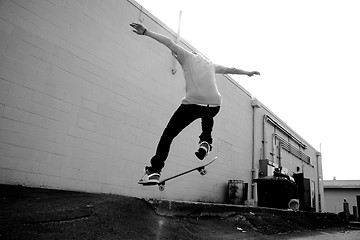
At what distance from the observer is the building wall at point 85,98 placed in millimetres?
4344

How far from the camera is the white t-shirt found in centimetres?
385

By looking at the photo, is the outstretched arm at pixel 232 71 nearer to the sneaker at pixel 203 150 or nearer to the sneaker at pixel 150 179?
the sneaker at pixel 203 150

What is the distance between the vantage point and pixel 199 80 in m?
3.91

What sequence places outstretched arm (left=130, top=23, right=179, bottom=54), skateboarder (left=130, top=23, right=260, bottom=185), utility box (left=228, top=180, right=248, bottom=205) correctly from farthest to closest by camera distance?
1. utility box (left=228, top=180, right=248, bottom=205)
2. skateboarder (left=130, top=23, right=260, bottom=185)
3. outstretched arm (left=130, top=23, right=179, bottom=54)

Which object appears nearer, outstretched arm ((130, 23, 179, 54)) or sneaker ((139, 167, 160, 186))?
outstretched arm ((130, 23, 179, 54))

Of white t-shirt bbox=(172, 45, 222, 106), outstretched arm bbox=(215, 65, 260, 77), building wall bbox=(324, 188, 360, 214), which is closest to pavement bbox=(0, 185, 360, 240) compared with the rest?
white t-shirt bbox=(172, 45, 222, 106)

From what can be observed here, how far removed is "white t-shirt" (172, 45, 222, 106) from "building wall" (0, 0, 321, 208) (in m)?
2.17

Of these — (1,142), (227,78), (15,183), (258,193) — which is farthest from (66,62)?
(258,193)

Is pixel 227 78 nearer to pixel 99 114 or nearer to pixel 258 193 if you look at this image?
pixel 258 193

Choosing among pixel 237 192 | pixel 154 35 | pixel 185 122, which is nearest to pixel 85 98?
pixel 154 35

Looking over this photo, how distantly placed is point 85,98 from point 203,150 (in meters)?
2.66

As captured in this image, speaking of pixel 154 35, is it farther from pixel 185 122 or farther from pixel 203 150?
pixel 203 150

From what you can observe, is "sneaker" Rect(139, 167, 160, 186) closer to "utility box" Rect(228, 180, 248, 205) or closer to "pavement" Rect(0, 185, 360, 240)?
"pavement" Rect(0, 185, 360, 240)

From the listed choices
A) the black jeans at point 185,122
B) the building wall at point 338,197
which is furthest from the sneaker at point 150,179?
the building wall at point 338,197
